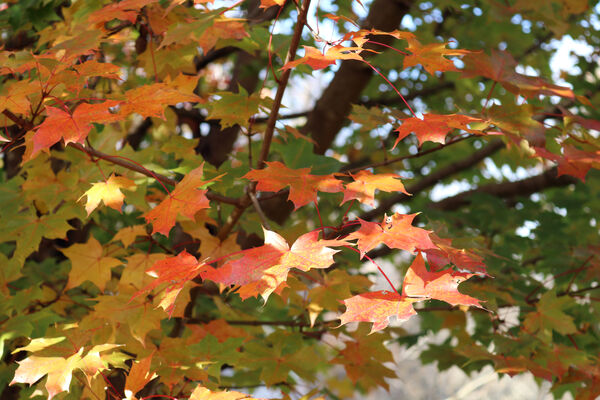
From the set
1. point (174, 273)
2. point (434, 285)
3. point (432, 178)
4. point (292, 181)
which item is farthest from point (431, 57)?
point (432, 178)

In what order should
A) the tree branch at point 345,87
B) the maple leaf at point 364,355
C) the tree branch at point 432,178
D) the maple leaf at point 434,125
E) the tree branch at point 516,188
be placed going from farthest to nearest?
the tree branch at point 516,188, the tree branch at point 432,178, the tree branch at point 345,87, the maple leaf at point 364,355, the maple leaf at point 434,125

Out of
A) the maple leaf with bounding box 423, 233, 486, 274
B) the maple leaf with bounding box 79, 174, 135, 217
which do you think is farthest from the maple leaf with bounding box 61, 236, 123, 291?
the maple leaf with bounding box 423, 233, 486, 274

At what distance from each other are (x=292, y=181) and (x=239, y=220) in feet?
1.76

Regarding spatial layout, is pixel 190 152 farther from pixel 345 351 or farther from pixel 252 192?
pixel 345 351

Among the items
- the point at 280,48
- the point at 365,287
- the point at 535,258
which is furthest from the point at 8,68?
the point at 535,258

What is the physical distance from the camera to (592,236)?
294cm

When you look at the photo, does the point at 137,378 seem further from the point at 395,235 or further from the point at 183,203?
the point at 395,235

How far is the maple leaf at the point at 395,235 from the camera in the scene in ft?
3.76

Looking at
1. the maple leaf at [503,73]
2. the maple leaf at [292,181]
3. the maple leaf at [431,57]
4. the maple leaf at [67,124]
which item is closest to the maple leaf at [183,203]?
the maple leaf at [292,181]

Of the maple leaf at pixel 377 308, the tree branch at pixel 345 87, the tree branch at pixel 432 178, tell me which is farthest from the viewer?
the tree branch at pixel 432 178

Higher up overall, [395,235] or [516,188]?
[395,235]

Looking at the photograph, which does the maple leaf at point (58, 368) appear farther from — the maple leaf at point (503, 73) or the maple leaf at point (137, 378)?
the maple leaf at point (503, 73)

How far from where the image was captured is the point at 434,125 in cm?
130

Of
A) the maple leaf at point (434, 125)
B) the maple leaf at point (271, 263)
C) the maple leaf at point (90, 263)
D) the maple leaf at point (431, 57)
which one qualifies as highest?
the maple leaf at point (431, 57)
